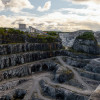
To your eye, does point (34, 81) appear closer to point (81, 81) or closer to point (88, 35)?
point (81, 81)

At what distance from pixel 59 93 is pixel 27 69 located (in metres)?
26.4

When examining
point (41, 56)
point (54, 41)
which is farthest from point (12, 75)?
point (54, 41)

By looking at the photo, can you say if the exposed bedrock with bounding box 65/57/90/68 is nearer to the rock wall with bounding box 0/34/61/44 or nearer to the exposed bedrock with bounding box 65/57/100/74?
the exposed bedrock with bounding box 65/57/100/74

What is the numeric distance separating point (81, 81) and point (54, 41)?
47.3 meters

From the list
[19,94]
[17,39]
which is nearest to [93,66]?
[19,94]

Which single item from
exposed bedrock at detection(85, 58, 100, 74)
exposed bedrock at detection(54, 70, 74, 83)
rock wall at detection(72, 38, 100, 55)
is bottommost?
exposed bedrock at detection(54, 70, 74, 83)

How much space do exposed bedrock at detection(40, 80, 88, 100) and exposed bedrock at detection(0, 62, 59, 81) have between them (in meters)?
17.7

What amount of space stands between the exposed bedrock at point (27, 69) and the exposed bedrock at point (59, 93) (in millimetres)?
17688

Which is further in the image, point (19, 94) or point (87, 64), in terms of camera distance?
point (87, 64)

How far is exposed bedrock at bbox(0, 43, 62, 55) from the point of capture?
65.4m

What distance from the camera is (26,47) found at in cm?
7756

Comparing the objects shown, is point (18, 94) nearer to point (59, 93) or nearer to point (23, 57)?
point (59, 93)

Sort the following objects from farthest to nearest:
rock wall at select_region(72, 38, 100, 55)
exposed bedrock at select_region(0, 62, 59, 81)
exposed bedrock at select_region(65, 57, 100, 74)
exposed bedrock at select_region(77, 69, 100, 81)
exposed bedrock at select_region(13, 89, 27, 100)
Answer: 1. rock wall at select_region(72, 38, 100, 55)
2. exposed bedrock at select_region(65, 57, 100, 74)
3. exposed bedrock at select_region(77, 69, 100, 81)
4. exposed bedrock at select_region(0, 62, 59, 81)
5. exposed bedrock at select_region(13, 89, 27, 100)

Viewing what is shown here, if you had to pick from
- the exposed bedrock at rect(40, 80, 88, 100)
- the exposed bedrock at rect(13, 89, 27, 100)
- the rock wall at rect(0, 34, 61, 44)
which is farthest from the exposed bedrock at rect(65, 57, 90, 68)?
the exposed bedrock at rect(13, 89, 27, 100)
